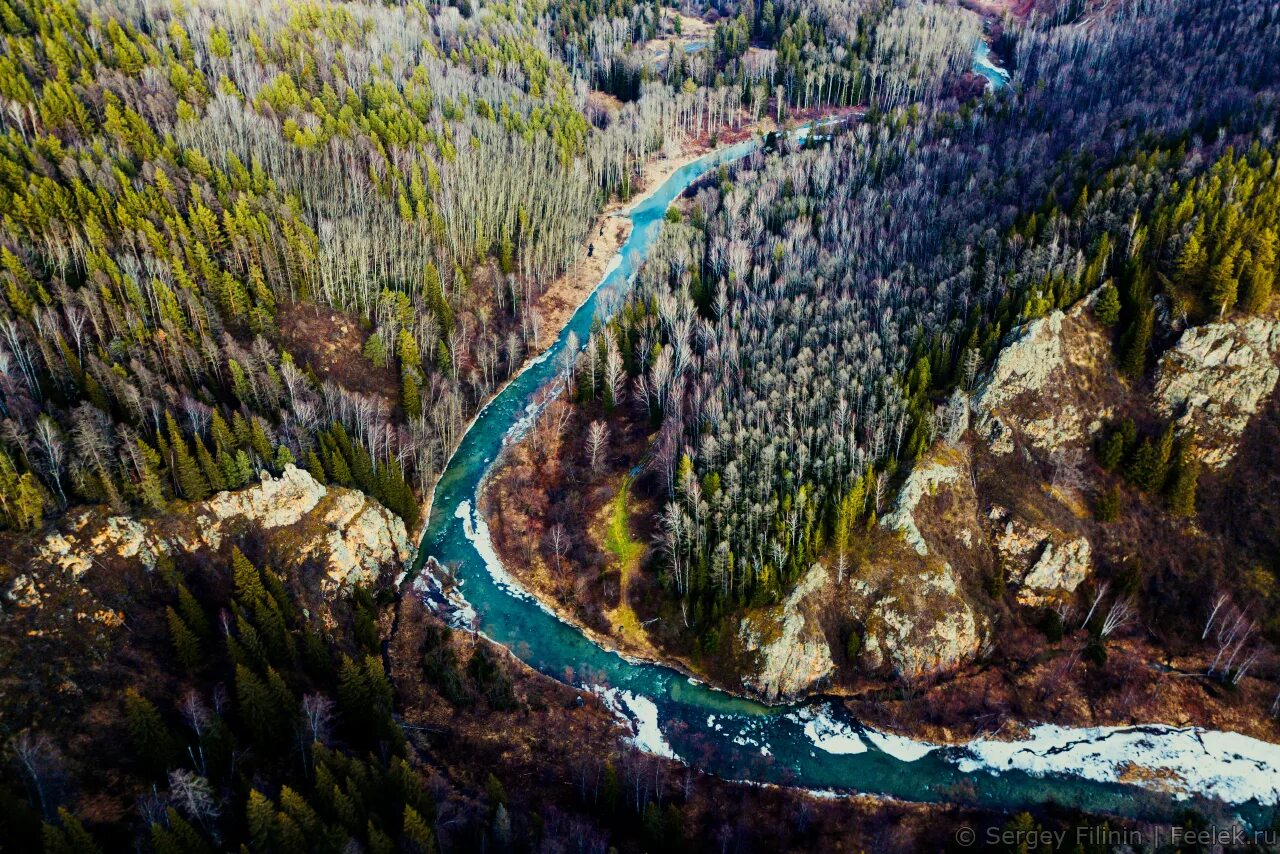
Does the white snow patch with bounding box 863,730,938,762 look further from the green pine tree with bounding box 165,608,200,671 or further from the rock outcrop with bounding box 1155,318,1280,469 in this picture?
the green pine tree with bounding box 165,608,200,671

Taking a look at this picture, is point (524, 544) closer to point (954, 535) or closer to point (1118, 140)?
point (954, 535)

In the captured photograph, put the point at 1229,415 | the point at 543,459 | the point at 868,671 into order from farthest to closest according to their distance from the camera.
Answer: the point at 543,459
the point at 1229,415
the point at 868,671

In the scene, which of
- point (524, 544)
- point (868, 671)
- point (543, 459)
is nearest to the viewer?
point (868, 671)

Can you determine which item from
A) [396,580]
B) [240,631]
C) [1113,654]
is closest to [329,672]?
[240,631]

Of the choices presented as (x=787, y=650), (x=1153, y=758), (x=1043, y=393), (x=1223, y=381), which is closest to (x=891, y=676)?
(x=787, y=650)

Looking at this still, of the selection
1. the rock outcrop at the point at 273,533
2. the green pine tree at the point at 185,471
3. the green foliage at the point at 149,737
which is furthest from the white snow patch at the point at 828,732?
the green pine tree at the point at 185,471

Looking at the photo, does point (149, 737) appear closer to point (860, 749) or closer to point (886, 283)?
point (860, 749)
